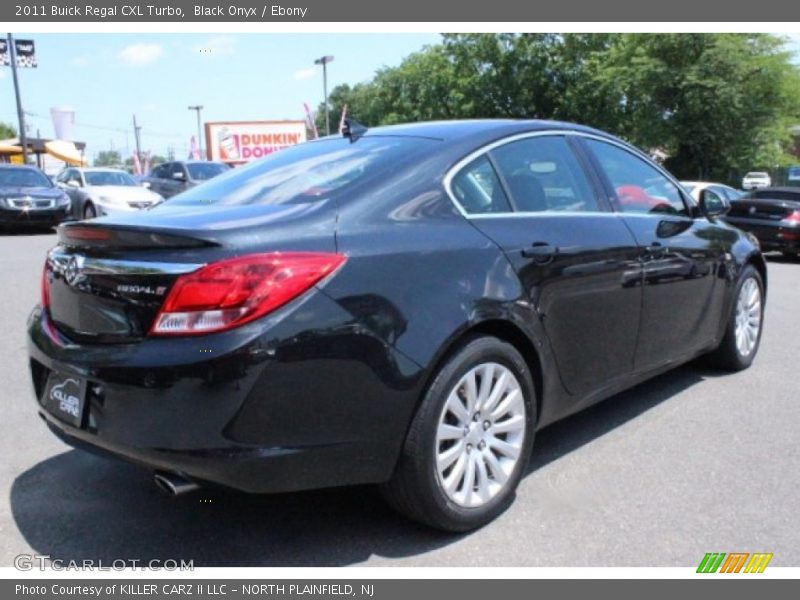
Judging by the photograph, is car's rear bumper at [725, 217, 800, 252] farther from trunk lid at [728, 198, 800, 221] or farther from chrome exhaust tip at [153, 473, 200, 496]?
chrome exhaust tip at [153, 473, 200, 496]

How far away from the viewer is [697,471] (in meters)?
3.65

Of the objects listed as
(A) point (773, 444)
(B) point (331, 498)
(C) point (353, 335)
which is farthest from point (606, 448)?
(C) point (353, 335)

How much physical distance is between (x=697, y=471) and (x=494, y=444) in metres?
1.18

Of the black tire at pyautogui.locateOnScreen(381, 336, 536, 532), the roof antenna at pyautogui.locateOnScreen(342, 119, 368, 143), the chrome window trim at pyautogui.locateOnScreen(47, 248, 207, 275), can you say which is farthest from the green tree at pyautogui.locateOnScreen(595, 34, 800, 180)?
the chrome window trim at pyautogui.locateOnScreen(47, 248, 207, 275)

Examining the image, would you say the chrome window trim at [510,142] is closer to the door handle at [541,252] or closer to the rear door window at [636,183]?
the rear door window at [636,183]

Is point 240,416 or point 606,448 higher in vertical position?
point 240,416

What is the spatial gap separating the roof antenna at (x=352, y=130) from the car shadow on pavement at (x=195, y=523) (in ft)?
5.57

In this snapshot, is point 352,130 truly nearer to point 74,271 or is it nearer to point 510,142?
point 510,142

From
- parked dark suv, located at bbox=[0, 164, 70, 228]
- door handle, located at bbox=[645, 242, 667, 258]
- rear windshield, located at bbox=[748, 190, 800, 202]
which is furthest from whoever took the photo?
parked dark suv, located at bbox=[0, 164, 70, 228]

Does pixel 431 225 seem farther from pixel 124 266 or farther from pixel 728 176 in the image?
pixel 728 176

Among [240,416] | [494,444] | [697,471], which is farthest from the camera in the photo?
[697,471]

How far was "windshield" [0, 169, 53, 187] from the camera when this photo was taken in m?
15.7

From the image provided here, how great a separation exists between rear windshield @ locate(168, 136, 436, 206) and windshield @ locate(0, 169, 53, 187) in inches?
547

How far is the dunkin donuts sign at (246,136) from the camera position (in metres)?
32.0
